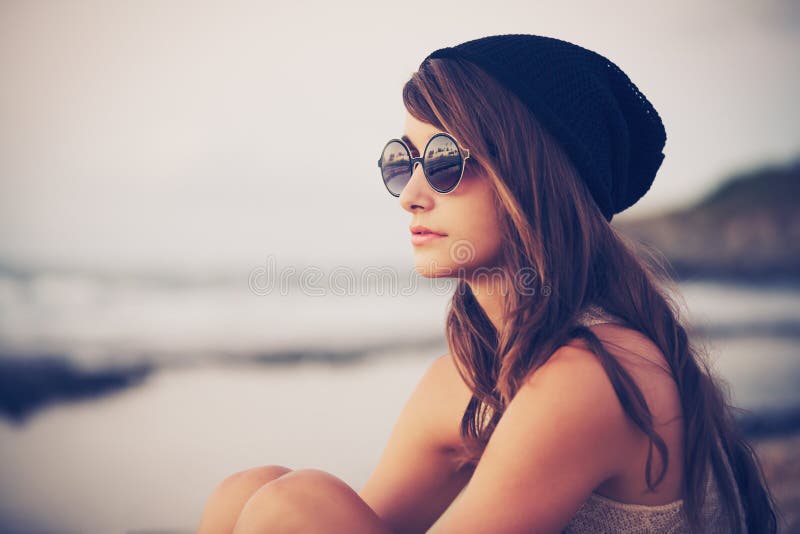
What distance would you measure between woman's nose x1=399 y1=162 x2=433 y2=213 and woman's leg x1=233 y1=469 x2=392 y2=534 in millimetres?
645

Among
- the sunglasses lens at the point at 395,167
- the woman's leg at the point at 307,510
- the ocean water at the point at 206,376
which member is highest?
the sunglasses lens at the point at 395,167

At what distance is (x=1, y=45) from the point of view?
4.36m

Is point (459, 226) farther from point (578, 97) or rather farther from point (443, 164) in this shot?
point (578, 97)

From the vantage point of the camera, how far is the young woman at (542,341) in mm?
1107

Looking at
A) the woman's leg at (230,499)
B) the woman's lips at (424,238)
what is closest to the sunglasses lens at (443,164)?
the woman's lips at (424,238)

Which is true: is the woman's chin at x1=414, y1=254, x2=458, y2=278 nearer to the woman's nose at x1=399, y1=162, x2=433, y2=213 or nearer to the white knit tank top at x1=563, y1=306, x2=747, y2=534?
the woman's nose at x1=399, y1=162, x2=433, y2=213

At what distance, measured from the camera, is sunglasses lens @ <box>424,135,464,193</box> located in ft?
4.49

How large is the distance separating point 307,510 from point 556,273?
71 centimetres

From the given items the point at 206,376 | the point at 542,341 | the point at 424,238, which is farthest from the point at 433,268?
the point at 206,376

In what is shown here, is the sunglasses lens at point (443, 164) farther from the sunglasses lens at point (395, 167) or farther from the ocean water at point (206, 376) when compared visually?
the ocean water at point (206, 376)

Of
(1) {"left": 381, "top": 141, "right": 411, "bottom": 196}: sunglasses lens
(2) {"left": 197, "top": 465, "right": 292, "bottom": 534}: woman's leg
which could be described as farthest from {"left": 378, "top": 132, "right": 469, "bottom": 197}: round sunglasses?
(2) {"left": 197, "top": 465, "right": 292, "bottom": 534}: woman's leg

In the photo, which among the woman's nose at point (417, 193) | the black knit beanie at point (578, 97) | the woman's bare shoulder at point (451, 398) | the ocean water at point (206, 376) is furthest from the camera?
the ocean water at point (206, 376)

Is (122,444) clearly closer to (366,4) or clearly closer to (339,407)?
(339,407)

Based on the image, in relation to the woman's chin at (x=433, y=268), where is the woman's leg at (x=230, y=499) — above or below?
below
